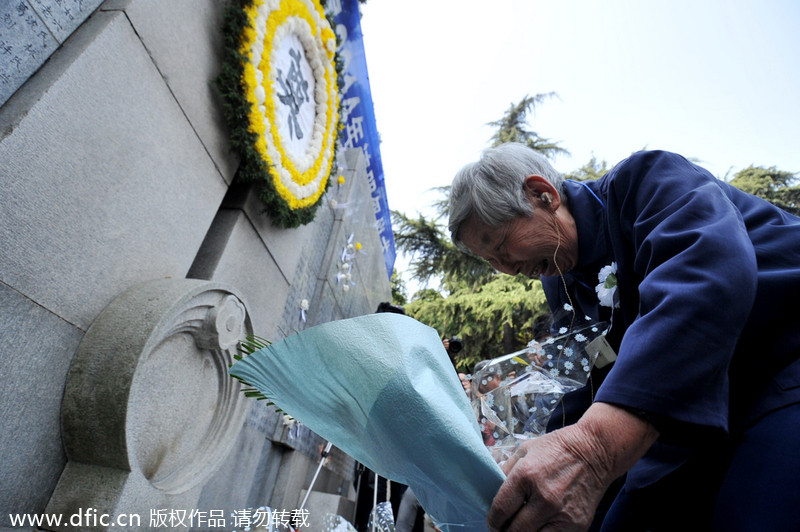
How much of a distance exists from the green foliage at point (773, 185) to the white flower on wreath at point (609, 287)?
13863 mm

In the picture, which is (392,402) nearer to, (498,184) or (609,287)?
(609,287)

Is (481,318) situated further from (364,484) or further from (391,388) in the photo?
(391,388)

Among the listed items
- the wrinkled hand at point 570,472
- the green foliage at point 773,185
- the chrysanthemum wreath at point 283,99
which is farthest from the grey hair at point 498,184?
the green foliage at point 773,185

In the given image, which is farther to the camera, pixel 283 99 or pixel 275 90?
pixel 283 99

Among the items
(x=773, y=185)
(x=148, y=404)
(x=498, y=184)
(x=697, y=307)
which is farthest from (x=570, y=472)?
(x=773, y=185)

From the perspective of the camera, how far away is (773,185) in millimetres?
12250

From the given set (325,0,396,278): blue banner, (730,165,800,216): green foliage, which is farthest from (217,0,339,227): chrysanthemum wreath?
(730,165,800,216): green foliage

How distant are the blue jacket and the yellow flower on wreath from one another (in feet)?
8.25

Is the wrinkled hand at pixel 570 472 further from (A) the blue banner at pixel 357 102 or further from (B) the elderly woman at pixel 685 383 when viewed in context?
(A) the blue banner at pixel 357 102

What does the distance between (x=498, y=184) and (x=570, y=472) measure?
1.10 meters

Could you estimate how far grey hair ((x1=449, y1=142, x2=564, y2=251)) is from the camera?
1639 mm

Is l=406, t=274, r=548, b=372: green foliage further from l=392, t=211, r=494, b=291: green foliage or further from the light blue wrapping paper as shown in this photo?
the light blue wrapping paper

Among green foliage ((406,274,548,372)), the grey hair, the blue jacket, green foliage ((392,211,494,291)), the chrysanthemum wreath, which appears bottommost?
the blue jacket

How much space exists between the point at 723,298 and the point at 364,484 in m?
5.53
